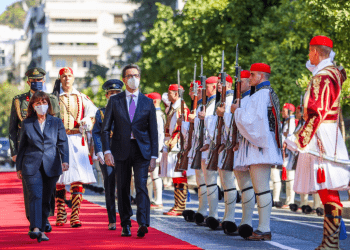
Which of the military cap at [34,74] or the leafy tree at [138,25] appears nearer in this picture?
the military cap at [34,74]

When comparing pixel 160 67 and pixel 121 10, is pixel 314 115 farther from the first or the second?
pixel 121 10

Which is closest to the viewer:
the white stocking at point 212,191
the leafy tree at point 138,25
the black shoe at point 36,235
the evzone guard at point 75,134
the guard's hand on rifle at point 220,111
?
the black shoe at point 36,235

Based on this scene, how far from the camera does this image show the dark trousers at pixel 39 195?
9.74 meters

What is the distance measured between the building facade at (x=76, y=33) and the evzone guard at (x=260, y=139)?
110m

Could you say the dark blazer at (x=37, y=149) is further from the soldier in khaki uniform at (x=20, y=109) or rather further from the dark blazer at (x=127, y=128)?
the soldier in khaki uniform at (x=20, y=109)

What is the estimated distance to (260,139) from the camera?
9.93m

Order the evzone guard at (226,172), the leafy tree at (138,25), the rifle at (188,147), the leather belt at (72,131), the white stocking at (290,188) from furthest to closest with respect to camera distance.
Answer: the leafy tree at (138,25) < the white stocking at (290,188) < the rifle at (188,147) < the leather belt at (72,131) < the evzone guard at (226,172)

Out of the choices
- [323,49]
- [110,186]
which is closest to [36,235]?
[110,186]

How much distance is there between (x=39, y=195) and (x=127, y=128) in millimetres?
1345

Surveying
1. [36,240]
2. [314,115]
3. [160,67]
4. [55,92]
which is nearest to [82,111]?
[55,92]

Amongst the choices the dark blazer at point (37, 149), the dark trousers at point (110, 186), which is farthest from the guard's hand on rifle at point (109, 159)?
the dark trousers at point (110, 186)

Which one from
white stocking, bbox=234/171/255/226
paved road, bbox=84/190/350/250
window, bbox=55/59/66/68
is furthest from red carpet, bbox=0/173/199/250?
window, bbox=55/59/66/68

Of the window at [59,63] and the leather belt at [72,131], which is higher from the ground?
the window at [59,63]

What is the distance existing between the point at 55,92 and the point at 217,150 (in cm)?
267
